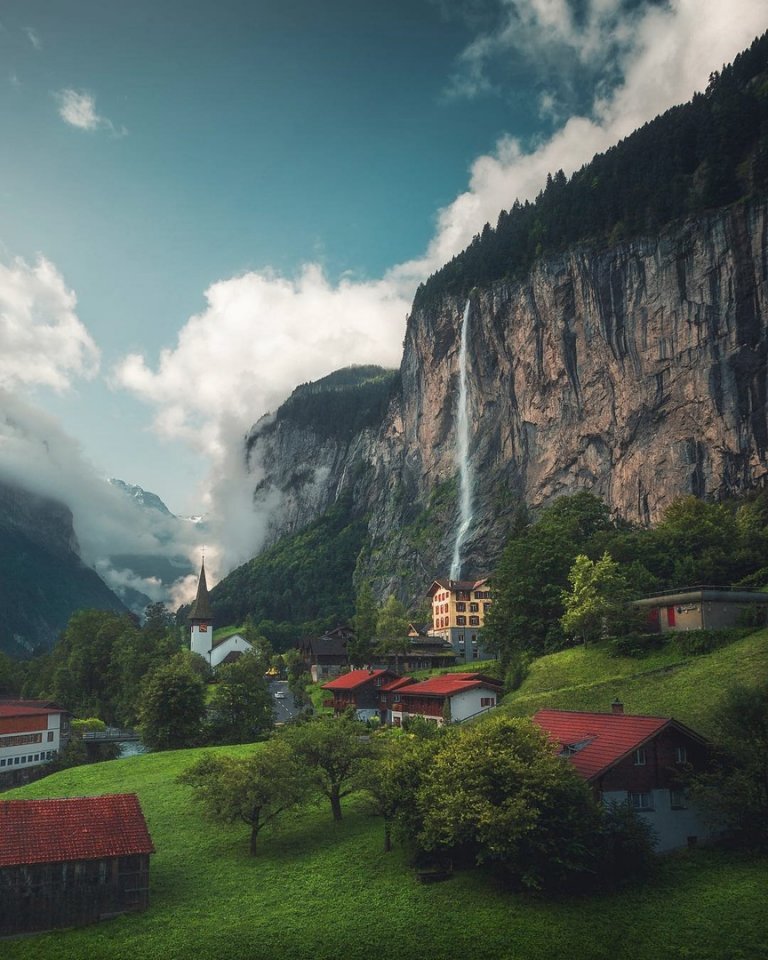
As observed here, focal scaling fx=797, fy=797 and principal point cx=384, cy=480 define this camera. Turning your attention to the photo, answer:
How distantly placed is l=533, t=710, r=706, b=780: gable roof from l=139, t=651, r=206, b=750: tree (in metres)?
37.7

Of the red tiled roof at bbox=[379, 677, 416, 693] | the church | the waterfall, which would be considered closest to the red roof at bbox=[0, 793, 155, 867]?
the red tiled roof at bbox=[379, 677, 416, 693]

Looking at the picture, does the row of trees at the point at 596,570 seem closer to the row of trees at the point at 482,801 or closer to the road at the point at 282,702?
the road at the point at 282,702

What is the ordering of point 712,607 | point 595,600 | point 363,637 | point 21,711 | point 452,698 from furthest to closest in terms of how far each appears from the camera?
point 363,637, point 21,711, point 595,600, point 452,698, point 712,607

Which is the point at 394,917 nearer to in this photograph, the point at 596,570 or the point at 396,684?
the point at 596,570

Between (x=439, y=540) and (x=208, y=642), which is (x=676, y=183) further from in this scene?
(x=208, y=642)

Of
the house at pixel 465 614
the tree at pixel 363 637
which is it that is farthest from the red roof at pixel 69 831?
the house at pixel 465 614

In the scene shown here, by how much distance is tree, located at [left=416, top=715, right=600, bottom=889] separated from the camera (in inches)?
1172

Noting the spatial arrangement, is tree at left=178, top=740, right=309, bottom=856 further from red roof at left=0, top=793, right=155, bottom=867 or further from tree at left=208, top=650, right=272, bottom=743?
tree at left=208, top=650, right=272, bottom=743

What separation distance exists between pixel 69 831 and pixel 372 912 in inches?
504

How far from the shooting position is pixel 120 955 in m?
27.3

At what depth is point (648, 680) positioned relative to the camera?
4975cm

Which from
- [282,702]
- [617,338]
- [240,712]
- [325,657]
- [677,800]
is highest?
[617,338]

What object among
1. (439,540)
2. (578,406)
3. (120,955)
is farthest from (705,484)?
(120,955)

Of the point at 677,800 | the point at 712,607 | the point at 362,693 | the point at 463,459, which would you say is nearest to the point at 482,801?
the point at 677,800
